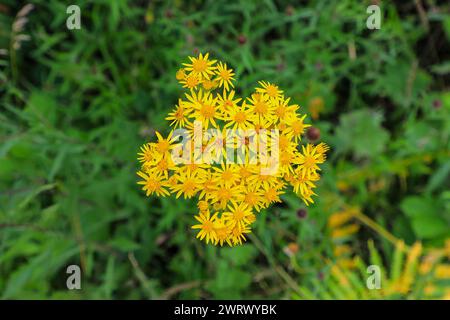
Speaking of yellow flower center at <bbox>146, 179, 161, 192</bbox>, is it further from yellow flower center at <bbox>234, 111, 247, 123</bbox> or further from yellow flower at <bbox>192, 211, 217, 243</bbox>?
yellow flower center at <bbox>234, 111, 247, 123</bbox>

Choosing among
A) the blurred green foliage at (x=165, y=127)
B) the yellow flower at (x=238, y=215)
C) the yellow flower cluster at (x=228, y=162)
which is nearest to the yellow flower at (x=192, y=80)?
the yellow flower cluster at (x=228, y=162)

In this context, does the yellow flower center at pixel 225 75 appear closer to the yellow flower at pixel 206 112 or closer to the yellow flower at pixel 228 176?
the yellow flower at pixel 206 112

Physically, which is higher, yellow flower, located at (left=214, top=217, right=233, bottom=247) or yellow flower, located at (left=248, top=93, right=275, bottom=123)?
yellow flower, located at (left=248, top=93, right=275, bottom=123)

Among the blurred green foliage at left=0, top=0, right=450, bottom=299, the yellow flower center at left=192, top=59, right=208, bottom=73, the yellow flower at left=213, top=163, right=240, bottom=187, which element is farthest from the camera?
the blurred green foliage at left=0, top=0, right=450, bottom=299

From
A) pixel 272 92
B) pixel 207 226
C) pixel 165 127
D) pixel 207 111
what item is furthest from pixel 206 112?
pixel 165 127

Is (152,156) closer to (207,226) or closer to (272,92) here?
(207,226)

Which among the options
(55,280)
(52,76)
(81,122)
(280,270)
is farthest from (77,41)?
(280,270)

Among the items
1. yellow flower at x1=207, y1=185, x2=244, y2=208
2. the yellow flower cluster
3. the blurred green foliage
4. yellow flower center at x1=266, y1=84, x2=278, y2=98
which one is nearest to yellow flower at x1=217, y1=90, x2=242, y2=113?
the yellow flower cluster
